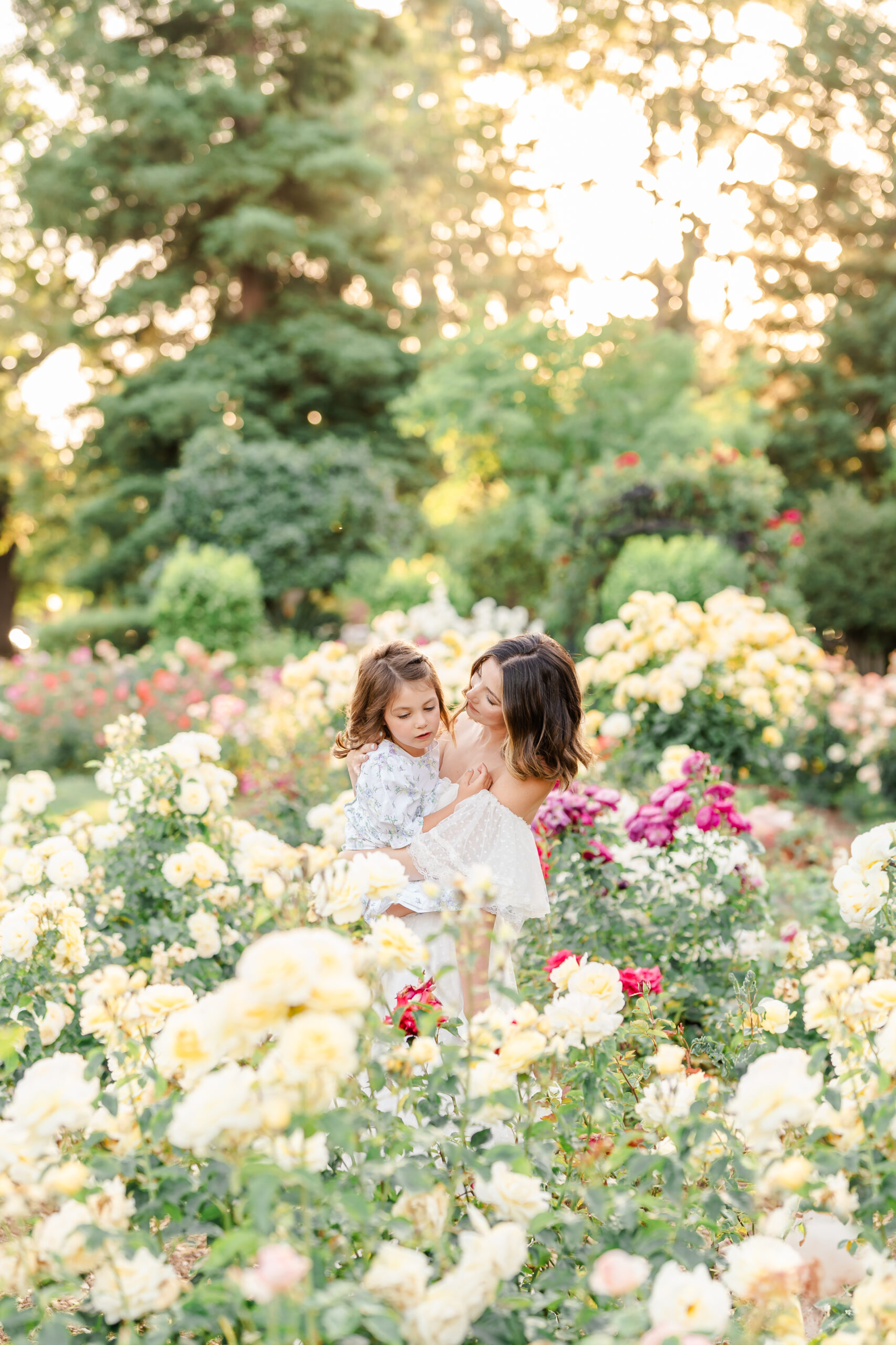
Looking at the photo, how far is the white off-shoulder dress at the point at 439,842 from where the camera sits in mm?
2451

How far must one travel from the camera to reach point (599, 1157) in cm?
155

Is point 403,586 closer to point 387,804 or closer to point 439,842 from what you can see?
point 387,804

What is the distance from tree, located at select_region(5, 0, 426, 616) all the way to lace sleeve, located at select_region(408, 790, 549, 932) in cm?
1498

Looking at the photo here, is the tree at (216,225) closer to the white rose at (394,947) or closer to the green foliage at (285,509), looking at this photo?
the green foliage at (285,509)

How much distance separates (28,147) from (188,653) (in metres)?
13.5

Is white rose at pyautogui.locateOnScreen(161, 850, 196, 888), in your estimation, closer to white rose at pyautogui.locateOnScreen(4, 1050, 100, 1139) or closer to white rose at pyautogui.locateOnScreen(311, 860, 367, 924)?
white rose at pyautogui.locateOnScreen(311, 860, 367, 924)

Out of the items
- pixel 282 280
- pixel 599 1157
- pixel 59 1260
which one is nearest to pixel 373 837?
pixel 599 1157

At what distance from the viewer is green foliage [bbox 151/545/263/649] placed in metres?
11.4

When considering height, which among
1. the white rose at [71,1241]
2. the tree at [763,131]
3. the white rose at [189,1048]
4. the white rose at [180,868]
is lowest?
the white rose at [180,868]

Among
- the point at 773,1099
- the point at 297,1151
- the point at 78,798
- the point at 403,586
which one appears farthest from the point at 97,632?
the point at 773,1099

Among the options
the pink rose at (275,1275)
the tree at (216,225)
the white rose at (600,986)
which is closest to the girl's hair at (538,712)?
the white rose at (600,986)

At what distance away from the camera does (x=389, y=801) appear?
2.58 metres

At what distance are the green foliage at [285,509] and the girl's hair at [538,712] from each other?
11997 mm

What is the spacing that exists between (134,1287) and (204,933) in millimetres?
1613
